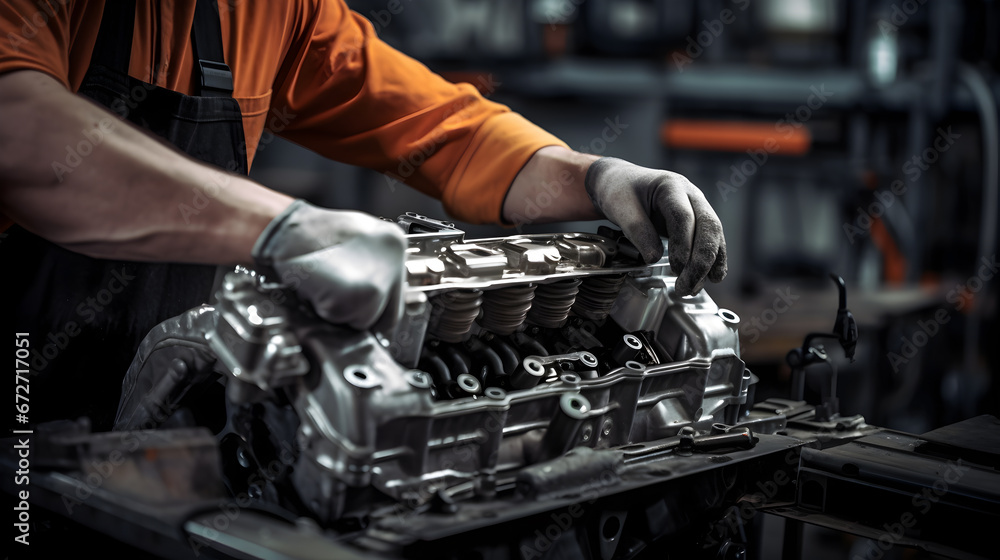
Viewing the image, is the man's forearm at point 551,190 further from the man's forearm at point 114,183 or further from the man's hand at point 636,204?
the man's forearm at point 114,183

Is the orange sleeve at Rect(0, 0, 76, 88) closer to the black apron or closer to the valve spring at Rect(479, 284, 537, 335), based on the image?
the black apron

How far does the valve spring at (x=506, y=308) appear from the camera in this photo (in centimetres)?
168

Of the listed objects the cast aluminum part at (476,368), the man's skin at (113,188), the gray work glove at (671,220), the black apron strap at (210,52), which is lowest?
the cast aluminum part at (476,368)

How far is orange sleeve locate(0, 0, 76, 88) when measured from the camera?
142 cm

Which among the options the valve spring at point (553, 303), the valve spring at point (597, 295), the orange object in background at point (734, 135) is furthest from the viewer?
the orange object in background at point (734, 135)

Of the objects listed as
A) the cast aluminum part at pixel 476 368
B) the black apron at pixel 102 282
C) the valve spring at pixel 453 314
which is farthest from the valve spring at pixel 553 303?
the black apron at pixel 102 282

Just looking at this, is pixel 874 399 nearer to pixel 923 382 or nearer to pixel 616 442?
pixel 923 382

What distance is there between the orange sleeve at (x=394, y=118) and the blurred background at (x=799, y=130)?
2.61 m

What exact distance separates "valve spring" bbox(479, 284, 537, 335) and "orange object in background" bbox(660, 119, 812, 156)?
382cm

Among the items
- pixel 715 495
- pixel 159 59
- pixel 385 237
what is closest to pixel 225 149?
pixel 159 59

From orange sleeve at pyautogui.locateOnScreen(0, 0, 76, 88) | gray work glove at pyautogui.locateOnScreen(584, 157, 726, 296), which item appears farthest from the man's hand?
orange sleeve at pyautogui.locateOnScreen(0, 0, 76, 88)

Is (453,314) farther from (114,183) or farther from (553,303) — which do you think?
(114,183)

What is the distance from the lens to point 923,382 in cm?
540

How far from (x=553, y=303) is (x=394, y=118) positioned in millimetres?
930
